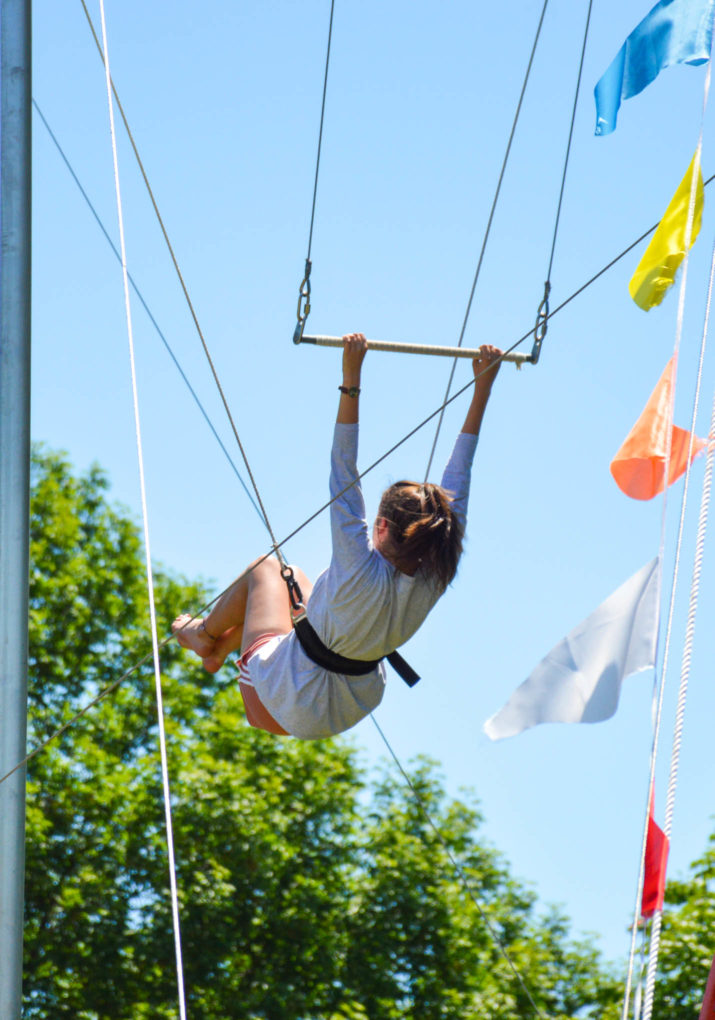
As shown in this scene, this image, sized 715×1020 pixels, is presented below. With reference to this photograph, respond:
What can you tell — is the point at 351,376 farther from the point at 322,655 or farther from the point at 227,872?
the point at 227,872

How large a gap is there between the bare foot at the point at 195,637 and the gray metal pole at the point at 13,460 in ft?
1.65

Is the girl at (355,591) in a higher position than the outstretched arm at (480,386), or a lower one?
lower

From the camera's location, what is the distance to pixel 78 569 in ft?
40.5

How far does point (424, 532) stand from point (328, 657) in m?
0.37

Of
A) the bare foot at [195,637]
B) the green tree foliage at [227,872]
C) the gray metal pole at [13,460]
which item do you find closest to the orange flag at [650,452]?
the bare foot at [195,637]

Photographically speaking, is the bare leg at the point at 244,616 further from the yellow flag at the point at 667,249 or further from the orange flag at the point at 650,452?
the yellow flag at the point at 667,249

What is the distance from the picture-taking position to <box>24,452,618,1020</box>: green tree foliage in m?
10.6

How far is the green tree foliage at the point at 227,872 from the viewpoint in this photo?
10.6 metres

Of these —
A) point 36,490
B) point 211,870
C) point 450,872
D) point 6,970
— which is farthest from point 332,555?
point 36,490

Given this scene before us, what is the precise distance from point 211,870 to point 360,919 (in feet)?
4.66

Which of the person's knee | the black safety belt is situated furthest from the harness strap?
the person's knee

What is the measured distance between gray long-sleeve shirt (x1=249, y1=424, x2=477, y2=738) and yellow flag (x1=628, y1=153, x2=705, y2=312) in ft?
2.18

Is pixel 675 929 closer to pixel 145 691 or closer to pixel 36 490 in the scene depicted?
pixel 145 691

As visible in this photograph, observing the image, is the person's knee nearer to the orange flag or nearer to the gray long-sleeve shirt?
the gray long-sleeve shirt
